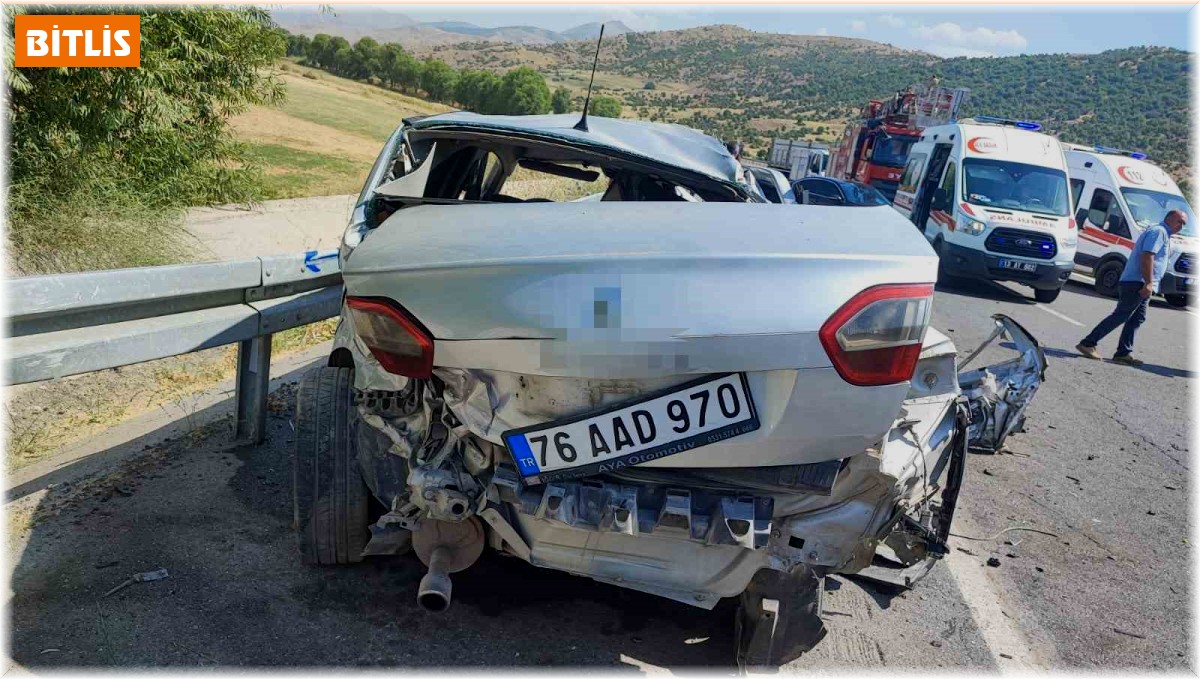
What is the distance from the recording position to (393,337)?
2.58 metres

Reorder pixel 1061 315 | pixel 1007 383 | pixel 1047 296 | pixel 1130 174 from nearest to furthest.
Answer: pixel 1007 383, pixel 1061 315, pixel 1047 296, pixel 1130 174

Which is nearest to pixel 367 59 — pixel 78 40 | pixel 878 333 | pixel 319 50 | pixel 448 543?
pixel 319 50

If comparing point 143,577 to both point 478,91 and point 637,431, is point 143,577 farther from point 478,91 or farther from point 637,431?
point 478,91

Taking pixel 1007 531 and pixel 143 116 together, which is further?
pixel 143 116

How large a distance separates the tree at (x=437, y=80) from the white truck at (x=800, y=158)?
27.8 meters

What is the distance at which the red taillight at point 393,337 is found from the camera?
2547 millimetres

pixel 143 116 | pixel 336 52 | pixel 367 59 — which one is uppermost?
pixel 336 52

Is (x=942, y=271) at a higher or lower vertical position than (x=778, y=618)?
lower

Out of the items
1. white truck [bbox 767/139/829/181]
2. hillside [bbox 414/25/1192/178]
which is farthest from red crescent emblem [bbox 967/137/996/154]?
white truck [bbox 767/139/829/181]

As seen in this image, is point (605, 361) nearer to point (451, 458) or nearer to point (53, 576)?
point (451, 458)

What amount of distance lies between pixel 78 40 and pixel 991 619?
8.02 metres

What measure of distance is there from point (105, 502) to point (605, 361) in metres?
2.53

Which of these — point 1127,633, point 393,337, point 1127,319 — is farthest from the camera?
point 1127,319

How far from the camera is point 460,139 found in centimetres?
393
